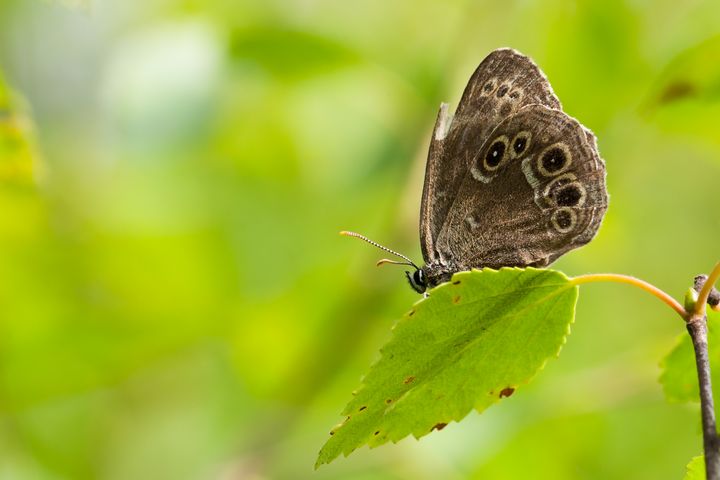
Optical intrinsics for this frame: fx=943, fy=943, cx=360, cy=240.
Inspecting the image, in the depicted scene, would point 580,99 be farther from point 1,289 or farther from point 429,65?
point 1,289

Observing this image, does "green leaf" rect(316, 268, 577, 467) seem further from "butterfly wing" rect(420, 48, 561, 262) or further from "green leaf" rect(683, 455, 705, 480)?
"butterfly wing" rect(420, 48, 561, 262)

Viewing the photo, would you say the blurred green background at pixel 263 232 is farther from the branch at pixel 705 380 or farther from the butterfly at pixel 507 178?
the branch at pixel 705 380

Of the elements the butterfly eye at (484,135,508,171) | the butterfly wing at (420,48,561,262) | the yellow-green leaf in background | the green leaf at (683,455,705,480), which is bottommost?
the green leaf at (683,455,705,480)

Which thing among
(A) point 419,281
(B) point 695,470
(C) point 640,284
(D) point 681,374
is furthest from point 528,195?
(B) point 695,470

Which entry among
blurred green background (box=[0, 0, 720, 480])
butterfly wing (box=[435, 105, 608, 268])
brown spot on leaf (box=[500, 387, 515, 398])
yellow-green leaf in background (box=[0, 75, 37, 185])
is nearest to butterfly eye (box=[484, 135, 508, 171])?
butterfly wing (box=[435, 105, 608, 268])

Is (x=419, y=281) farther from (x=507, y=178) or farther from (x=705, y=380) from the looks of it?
(x=705, y=380)

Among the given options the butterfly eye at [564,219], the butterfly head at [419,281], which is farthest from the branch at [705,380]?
the butterfly head at [419,281]
